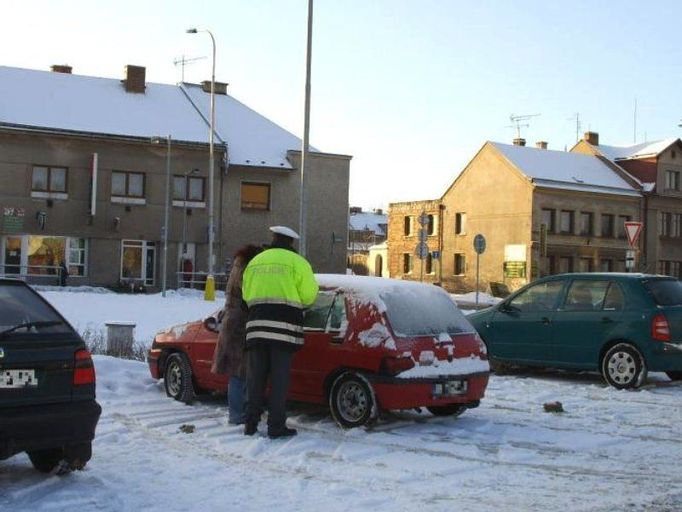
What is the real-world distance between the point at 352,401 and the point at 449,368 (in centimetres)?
100

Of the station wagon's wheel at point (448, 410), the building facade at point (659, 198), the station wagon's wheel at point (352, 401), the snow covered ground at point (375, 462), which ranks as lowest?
the snow covered ground at point (375, 462)

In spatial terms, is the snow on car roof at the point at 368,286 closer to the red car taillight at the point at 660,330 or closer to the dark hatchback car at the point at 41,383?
the dark hatchback car at the point at 41,383

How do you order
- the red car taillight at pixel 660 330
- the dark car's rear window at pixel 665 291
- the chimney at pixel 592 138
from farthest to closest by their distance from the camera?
the chimney at pixel 592 138
the dark car's rear window at pixel 665 291
the red car taillight at pixel 660 330

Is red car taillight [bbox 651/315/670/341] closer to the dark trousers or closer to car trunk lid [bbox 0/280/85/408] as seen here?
the dark trousers

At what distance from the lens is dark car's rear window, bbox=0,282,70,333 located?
625 centimetres

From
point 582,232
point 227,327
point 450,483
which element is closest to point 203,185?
point 582,232

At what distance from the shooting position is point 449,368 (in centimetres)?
906

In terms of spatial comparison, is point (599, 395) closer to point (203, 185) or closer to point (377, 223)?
point (203, 185)

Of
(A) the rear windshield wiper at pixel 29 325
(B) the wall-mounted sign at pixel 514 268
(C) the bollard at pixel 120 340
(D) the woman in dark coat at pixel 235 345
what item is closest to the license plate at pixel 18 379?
(A) the rear windshield wiper at pixel 29 325

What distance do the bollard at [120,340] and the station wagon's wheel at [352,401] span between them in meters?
5.49

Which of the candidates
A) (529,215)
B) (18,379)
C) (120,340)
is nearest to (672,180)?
(529,215)

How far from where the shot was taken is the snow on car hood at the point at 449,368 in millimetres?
8719

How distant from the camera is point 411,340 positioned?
8.86m

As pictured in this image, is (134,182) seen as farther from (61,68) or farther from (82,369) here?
(82,369)
